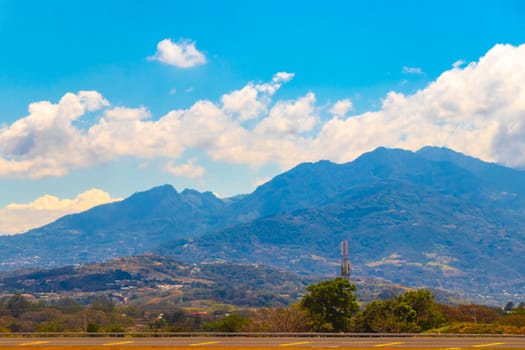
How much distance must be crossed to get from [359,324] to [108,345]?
193ft

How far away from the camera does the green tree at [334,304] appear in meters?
121

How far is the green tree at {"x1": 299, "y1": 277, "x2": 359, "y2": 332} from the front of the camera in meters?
121

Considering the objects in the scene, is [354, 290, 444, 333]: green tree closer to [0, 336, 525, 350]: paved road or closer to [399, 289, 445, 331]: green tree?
[399, 289, 445, 331]: green tree

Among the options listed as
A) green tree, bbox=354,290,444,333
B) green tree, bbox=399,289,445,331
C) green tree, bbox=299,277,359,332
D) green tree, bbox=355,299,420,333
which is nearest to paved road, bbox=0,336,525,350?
green tree, bbox=355,299,420,333

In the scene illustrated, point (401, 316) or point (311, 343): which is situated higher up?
point (401, 316)

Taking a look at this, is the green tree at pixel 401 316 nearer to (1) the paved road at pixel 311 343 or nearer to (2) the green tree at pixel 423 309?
(2) the green tree at pixel 423 309

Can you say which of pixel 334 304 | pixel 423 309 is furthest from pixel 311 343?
pixel 423 309

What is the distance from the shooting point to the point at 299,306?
4835 inches

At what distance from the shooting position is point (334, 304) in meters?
122

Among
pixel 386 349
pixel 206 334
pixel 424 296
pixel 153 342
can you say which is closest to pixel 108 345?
pixel 153 342

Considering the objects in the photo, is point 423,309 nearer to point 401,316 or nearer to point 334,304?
point 401,316

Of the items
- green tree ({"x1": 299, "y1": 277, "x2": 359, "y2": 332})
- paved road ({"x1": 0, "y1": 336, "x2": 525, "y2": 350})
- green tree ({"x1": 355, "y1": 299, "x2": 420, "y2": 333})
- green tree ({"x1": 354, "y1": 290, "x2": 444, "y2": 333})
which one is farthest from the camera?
green tree ({"x1": 299, "y1": 277, "x2": 359, "y2": 332})

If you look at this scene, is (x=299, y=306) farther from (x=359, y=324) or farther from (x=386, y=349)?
(x=386, y=349)

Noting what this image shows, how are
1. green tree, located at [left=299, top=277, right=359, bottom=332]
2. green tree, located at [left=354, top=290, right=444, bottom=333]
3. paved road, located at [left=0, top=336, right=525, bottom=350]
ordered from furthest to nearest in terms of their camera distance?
green tree, located at [left=299, top=277, right=359, bottom=332]
green tree, located at [left=354, top=290, right=444, bottom=333]
paved road, located at [left=0, top=336, right=525, bottom=350]
